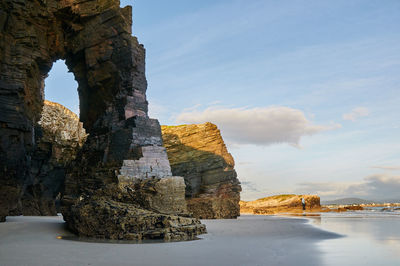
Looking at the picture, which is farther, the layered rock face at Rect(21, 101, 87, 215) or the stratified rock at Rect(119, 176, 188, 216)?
the layered rock face at Rect(21, 101, 87, 215)

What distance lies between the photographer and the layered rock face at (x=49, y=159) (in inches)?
1042

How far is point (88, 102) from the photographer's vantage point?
18203mm

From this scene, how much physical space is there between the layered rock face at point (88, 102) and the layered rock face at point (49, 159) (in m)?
9.75

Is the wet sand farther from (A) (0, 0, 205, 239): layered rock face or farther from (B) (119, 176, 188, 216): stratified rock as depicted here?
(B) (119, 176, 188, 216): stratified rock

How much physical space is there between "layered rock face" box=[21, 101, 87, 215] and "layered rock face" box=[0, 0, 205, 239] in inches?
384

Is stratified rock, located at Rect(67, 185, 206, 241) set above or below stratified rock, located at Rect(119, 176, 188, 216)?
below

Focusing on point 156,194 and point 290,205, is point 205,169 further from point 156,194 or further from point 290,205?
point 290,205

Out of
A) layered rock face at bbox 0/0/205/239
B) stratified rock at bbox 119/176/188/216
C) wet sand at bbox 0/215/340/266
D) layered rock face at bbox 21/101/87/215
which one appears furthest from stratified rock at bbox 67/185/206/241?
layered rock face at bbox 21/101/87/215

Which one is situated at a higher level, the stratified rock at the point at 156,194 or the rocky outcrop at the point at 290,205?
the stratified rock at the point at 156,194

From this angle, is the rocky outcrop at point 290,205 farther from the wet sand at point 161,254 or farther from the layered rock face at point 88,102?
the wet sand at point 161,254

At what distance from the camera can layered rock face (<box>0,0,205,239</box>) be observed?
1398 centimetres

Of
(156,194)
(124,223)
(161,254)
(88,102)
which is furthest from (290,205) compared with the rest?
(161,254)

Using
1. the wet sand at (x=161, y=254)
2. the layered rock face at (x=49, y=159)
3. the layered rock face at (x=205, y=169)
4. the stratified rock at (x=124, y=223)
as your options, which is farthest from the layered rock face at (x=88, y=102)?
the layered rock face at (x=205, y=169)

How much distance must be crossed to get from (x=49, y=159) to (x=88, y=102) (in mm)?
12326
